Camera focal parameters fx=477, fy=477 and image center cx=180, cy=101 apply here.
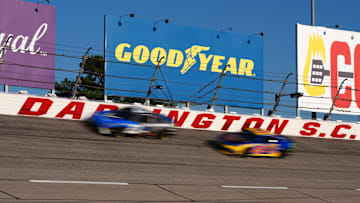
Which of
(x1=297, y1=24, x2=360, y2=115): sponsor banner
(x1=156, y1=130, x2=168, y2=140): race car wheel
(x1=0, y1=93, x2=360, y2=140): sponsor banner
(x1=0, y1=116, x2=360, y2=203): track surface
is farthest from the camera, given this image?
(x1=297, y1=24, x2=360, y2=115): sponsor banner

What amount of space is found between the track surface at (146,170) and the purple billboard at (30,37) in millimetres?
5554

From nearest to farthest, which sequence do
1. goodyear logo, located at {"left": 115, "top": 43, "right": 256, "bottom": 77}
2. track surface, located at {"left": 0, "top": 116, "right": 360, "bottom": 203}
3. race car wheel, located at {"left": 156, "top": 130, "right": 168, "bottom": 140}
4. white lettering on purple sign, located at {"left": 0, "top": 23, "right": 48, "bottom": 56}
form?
track surface, located at {"left": 0, "top": 116, "right": 360, "bottom": 203} → race car wheel, located at {"left": 156, "top": 130, "right": 168, "bottom": 140} → white lettering on purple sign, located at {"left": 0, "top": 23, "right": 48, "bottom": 56} → goodyear logo, located at {"left": 115, "top": 43, "right": 256, "bottom": 77}

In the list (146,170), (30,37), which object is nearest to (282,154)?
(146,170)

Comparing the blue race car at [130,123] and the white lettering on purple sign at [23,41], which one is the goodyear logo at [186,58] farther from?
the blue race car at [130,123]

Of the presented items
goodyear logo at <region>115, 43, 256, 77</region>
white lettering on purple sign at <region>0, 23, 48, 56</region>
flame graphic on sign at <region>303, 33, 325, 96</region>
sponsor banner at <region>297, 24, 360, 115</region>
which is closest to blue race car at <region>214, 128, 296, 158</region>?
goodyear logo at <region>115, 43, 256, 77</region>

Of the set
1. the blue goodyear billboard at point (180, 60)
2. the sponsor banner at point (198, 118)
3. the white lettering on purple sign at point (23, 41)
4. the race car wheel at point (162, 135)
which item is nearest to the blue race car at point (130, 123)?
the race car wheel at point (162, 135)

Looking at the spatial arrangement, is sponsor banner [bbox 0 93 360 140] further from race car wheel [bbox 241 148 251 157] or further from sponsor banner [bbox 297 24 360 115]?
race car wheel [bbox 241 148 251 157]

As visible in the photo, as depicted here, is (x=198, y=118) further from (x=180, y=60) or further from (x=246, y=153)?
(x=180, y=60)

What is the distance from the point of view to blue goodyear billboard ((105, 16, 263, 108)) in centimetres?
2700

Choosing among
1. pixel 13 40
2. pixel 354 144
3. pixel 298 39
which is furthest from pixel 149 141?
pixel 298 39

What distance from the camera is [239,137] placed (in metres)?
19.4

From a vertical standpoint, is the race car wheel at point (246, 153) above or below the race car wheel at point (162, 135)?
below

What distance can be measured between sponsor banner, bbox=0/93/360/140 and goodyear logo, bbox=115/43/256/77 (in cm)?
384

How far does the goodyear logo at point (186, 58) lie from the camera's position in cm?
2767
